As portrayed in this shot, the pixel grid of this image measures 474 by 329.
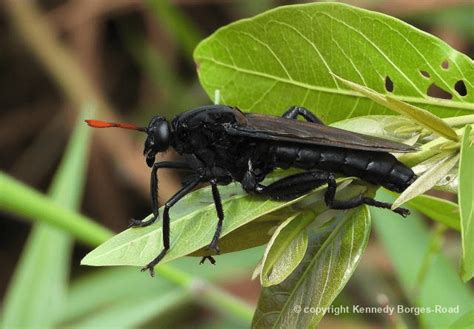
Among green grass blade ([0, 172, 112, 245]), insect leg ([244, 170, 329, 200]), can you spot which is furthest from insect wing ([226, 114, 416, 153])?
green grass blade ([0, 172, 112, 245])

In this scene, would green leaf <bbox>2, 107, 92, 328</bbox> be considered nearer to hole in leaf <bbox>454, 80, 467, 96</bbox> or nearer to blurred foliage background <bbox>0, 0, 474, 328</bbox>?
blurred foliage background <bbox>0, 0, 474, 328</bbox>

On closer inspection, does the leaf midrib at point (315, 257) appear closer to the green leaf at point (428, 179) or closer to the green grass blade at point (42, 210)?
the green leaf at point (428, 179)

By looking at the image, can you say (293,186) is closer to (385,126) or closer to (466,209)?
(385,126)

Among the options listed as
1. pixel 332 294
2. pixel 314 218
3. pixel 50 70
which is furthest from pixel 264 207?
pixel 50 70

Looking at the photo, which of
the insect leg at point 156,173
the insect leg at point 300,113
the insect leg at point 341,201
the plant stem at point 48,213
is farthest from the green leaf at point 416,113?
the plant stem at point 48,213

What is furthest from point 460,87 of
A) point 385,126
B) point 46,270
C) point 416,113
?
point 46,270

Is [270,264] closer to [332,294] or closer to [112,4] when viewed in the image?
[332,294]
